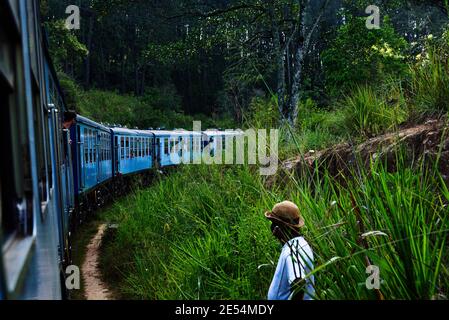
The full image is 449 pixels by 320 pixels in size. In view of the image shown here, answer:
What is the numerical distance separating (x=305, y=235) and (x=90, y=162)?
975cm

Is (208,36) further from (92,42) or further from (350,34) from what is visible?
(92,42)

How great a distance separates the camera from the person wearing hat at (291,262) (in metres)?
2.73

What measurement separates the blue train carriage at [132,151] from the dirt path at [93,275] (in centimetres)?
639

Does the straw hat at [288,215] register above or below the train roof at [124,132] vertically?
above

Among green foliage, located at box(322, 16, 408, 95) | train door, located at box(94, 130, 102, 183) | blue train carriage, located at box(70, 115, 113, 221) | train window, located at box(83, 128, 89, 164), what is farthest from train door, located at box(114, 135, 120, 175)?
green foliage, located at box(322, 16, 408, 95)

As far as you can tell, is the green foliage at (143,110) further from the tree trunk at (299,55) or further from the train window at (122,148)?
the tree trunk at (299,55)

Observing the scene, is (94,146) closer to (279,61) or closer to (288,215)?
(279,61)

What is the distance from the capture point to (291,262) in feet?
9.41

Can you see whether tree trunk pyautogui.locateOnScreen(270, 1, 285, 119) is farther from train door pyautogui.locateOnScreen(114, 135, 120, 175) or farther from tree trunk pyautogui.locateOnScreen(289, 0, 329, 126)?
train door pyautogui.locateOnScreen(114, 135, 120, 175)

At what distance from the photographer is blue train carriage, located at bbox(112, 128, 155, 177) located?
16.6 meters

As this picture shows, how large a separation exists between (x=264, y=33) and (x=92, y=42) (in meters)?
26.0

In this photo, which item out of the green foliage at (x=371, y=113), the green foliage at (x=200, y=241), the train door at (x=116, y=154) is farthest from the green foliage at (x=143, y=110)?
the green foliage at (x=371, y=113)

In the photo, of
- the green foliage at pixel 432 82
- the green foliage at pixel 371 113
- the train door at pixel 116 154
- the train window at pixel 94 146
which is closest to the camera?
the green foliage at pixel 432 82

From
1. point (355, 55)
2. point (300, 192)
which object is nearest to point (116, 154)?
point (355, 55)
